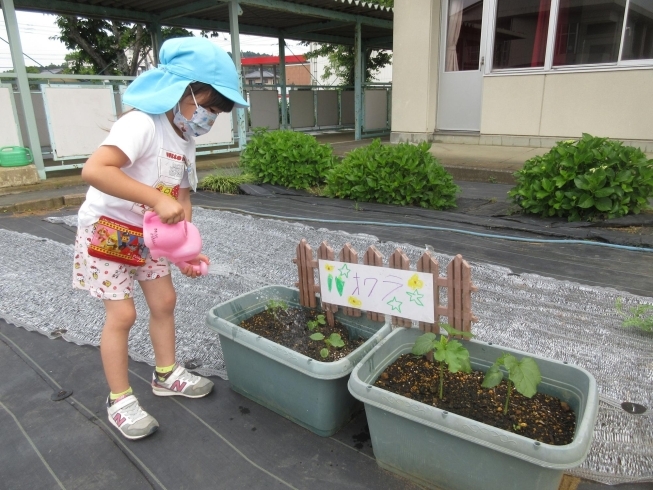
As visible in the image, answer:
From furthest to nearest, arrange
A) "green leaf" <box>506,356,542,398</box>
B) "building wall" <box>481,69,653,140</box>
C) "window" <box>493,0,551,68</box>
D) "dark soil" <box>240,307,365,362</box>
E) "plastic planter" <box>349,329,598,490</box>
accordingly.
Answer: "window" <box>493,0,551,68</box> → "building wall" <box>481,69,653,140</box> → "dark soil" <box>240,307,365,362</box> → "green leaf" <box>506,356,542,398</box> → "plastic planter" <box>349,329,598,490</box>

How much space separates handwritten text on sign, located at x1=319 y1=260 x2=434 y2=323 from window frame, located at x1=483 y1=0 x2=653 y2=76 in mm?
5786

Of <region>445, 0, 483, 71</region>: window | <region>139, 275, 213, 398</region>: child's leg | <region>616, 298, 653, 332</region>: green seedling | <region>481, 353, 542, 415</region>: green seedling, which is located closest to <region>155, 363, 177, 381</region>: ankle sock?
<region>139, 275, 213, 398</region>: child's leg

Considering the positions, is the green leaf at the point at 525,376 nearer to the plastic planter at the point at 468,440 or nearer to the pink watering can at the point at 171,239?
the plastic planter at the point at 468,440

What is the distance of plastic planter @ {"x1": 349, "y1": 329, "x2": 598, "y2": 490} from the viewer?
114 centimetres

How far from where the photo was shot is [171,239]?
4.60 feet

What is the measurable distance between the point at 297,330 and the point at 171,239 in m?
0.68

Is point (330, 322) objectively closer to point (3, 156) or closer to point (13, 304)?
point (13, 304)

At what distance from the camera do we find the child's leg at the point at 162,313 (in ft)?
5.64

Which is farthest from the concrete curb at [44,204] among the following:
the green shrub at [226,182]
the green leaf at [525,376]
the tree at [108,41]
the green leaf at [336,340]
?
the tree at [108,41]

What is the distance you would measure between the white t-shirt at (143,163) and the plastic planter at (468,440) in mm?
874

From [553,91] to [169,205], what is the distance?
6350mm

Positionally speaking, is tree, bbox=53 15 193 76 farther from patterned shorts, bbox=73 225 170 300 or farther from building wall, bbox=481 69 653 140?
patterned shorts, bbox=73 225 170 300

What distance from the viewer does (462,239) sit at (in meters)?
A: 3.62

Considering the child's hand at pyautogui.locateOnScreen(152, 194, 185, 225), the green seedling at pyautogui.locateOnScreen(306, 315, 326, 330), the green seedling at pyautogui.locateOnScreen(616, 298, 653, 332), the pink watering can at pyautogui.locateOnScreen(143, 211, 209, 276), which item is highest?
the child's hand at pyautogui.locateOnScreen(152, 194, 185, 225)
